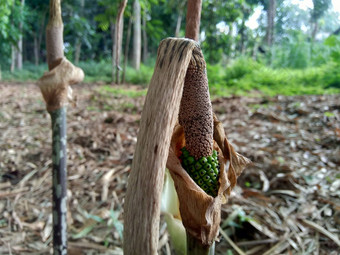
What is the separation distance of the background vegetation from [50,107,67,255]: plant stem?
23 centimetres

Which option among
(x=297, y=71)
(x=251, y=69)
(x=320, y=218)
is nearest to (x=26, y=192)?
(x=320, y=218)

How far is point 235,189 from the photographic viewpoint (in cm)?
155

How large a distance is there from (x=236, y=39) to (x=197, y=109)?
375 centimetres

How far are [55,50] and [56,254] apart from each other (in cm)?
62

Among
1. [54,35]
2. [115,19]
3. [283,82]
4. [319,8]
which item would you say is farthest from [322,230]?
[283,82]

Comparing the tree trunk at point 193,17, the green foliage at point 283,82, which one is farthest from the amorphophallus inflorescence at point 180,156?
the green foliage at point 283,82

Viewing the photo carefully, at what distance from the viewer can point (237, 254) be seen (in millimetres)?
1175

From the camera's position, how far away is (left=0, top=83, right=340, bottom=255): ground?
1239mm

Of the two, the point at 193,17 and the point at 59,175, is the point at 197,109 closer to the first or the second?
the point at 193,17

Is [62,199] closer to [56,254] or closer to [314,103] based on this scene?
[56,254]

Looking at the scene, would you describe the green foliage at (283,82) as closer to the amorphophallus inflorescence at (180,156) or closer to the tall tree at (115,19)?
the tall tree at (115,19)

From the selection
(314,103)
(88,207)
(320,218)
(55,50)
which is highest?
(55,50)

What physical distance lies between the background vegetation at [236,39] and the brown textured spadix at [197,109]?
49cm

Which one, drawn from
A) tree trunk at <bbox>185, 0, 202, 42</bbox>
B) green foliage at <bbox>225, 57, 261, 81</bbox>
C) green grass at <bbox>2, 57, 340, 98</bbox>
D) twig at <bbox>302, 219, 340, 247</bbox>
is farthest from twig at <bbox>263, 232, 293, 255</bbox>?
green foliage at <bbox>225, 57, 261, 81</bbox>
